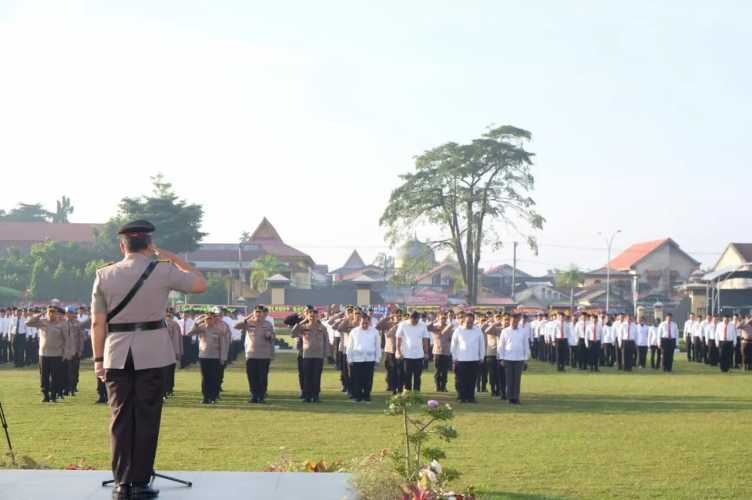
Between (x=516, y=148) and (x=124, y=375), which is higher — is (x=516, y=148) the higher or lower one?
the higher one

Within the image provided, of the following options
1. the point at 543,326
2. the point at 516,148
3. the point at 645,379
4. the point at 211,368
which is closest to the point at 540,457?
the point at 211,368

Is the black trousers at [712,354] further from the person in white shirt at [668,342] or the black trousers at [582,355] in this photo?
the black trousers at [582,355]

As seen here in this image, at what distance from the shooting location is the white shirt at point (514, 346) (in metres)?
19.6

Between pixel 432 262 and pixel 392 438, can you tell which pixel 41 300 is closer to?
pixel 432 262

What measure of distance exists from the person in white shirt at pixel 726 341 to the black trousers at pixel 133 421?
2754 cm

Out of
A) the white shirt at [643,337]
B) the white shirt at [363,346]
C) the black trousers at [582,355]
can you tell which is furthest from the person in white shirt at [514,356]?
the white shirt at [643,337]

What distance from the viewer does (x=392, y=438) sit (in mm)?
13672

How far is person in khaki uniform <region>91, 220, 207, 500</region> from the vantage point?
7.12 meters

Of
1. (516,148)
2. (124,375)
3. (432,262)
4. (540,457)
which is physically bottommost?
(540,457)

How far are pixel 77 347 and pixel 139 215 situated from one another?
2252 inches

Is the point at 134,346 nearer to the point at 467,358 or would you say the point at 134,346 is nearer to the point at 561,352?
the point at 467,358

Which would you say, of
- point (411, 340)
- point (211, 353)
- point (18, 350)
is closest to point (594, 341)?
point (411, 340)

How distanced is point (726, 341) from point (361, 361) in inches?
661

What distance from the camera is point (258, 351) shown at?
19.5 metres
